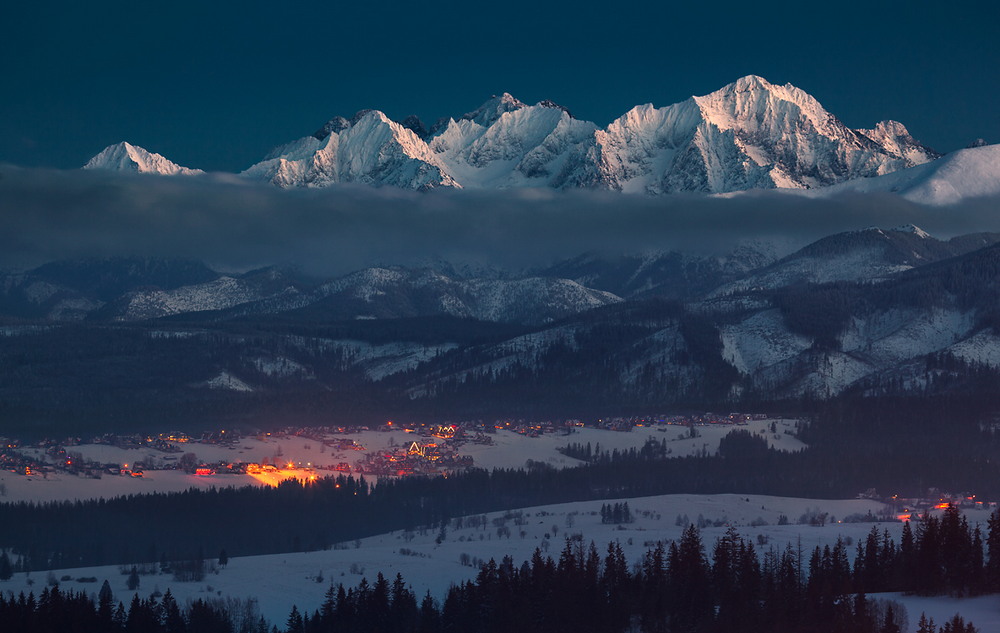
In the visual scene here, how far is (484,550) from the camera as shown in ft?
543

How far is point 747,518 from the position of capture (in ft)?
616

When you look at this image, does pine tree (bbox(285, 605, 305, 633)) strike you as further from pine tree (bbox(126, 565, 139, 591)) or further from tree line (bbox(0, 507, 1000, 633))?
pine tree (bbox(126, 565, 139, 591))

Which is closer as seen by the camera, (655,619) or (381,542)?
(655,619)

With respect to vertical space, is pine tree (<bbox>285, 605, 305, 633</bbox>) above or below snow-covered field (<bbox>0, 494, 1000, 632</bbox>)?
below

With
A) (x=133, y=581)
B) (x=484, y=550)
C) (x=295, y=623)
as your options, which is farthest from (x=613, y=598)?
(x=133, y=581)

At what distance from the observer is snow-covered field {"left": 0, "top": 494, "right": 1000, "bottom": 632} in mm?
145750

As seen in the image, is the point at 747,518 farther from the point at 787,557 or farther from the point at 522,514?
the point at 787,557

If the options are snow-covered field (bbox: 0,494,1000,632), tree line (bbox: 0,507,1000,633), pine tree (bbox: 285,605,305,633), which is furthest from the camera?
snow-covered field (bbox: 0,494,1000,632)

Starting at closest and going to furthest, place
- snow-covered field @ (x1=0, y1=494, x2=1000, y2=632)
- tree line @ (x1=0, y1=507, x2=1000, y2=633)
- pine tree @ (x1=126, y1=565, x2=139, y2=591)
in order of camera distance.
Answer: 1. tree line @ (x1=0, y1=507, x2=1000, y2=633)
2. snow-covered field @ (x1=0, y1=494, x2=1000, y2=632)
3. pine tree @ (x1=126, y1=565, x2=139, y2=591)

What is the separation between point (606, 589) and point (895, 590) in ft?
74.9

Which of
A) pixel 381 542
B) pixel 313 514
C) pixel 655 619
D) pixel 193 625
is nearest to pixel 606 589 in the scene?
pixel 655 619

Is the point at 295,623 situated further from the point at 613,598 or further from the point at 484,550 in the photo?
the point at 484,550

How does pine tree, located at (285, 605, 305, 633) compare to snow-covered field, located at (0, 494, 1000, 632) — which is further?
snow-covered field, located at (0, 494, 1000, 632)

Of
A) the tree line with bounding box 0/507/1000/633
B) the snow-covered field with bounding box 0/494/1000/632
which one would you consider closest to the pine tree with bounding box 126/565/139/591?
the snow-covered field with bounding box 0/494/1000/632
